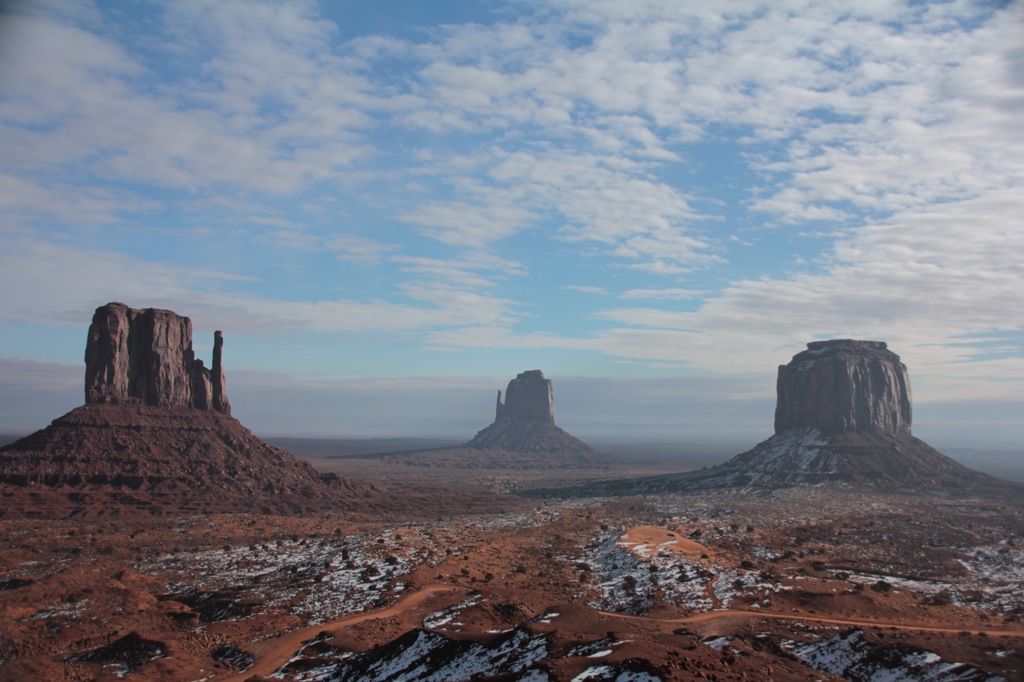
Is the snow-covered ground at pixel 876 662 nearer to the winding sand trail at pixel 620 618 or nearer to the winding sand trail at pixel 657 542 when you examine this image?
the winding sand trail at pixel 620 618

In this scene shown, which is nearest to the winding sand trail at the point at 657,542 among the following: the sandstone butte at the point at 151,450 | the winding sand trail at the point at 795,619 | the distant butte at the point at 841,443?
the winding sand trail at the point at 795,619

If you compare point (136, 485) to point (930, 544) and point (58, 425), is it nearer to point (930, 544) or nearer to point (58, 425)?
point (58, 425)

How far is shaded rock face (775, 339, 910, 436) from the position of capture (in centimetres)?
12581

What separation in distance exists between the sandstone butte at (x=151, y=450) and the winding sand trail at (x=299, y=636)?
3839 centimetres

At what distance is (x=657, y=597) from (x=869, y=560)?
70.6ft

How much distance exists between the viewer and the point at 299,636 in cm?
3403

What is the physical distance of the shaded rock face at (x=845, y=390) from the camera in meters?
126

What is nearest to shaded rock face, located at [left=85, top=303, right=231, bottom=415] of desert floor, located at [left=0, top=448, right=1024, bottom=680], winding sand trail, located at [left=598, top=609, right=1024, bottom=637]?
desert floor, located at [left=0, top=448, right=1024, bottom=680]

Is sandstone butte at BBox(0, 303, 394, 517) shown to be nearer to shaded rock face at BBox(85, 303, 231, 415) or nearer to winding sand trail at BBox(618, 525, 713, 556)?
shaded rock face at BBox(85, 303, 231, 415)

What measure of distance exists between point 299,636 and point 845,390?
11716 centimetres

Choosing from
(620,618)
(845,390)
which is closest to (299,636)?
(620,618)

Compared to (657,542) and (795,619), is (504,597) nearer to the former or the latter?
(795,619)

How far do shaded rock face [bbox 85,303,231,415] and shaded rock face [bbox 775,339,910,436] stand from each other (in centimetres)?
10401

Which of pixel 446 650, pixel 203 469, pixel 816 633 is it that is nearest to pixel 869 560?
pixel 816 633
